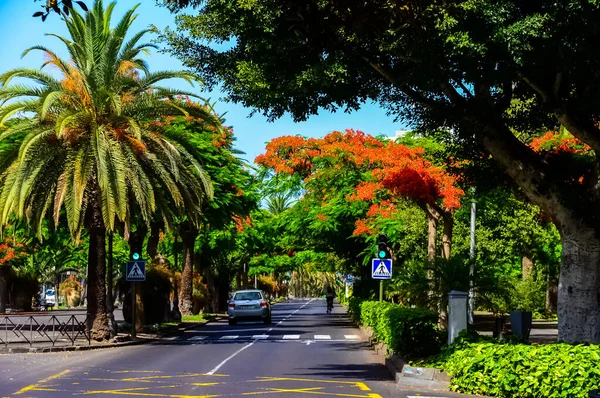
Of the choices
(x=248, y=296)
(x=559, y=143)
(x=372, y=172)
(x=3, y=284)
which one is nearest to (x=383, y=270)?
(x=372, y=172)

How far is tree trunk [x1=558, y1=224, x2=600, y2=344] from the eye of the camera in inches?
594

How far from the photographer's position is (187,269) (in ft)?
148

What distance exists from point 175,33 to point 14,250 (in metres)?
44.0

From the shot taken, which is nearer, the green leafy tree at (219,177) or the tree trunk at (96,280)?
the tree trunk at (96,280)

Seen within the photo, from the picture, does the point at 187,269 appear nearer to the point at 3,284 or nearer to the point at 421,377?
the point at 3,284

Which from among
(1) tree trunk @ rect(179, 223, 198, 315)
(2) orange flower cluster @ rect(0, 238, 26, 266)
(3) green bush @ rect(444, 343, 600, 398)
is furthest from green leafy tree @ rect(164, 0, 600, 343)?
(2) orange flower cluster @ rect(0, 238, 26, 266)

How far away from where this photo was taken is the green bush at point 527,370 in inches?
493

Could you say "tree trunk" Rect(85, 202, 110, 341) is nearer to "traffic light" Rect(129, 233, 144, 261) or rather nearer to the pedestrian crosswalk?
"traffic light" Rect(129, 233, 144, 261)

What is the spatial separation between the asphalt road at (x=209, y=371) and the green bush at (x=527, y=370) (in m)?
0.61

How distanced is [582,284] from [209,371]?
23.9 ft

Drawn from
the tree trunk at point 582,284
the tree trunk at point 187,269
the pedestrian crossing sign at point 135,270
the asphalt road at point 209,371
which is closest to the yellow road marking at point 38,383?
the asphalt road at point 209,371

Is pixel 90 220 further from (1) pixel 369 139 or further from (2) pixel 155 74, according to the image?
(1) pixel 369 139

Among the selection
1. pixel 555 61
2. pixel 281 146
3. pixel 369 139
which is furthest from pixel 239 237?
pixel 555 61

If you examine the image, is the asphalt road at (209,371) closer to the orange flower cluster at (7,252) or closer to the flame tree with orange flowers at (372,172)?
the flame tree with orange flowers at (372,172)
